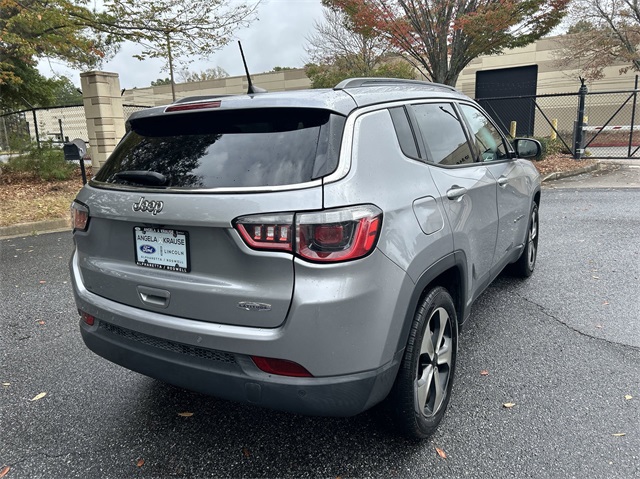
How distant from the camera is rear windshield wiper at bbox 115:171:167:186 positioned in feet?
7.20

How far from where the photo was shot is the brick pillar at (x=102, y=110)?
491 inches

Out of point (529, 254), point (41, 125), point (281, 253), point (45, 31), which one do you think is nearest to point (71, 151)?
point (45, 31)

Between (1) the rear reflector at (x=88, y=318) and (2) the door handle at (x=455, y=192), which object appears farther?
(2) the door handle at (x=455, y=192)

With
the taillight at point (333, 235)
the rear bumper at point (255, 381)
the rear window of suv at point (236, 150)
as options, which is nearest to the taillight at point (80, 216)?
the rear window of suv at point (236, 150)

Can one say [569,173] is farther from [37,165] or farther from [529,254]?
[37,165]

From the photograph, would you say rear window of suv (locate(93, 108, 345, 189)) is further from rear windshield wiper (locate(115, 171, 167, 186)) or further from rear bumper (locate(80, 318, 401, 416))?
rear bumper (locate(80, 318, 401, 416))

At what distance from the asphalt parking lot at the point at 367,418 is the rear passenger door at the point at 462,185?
2.20 ft

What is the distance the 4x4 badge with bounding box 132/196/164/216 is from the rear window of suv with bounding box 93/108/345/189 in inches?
3.8

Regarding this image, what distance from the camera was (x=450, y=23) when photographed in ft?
40.9

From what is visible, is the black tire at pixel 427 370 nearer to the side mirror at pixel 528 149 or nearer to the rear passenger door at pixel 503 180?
the rear passenger door at pixel 503 180

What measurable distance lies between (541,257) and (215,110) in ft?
15.7

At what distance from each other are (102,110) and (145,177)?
11.8 metres

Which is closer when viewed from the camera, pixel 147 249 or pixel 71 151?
pixel 147 249

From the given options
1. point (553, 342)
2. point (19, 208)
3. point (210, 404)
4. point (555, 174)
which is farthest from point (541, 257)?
point (19, 208)
